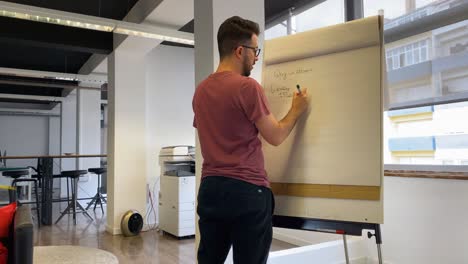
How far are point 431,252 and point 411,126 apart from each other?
3.42 ft

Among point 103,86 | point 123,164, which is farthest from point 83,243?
point 103,86

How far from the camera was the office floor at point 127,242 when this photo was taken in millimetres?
3702

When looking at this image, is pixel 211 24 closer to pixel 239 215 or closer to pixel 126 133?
pixel 239 215

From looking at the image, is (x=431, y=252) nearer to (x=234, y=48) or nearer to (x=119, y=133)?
(x=234, y=48)

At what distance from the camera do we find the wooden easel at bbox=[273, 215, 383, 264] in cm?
157

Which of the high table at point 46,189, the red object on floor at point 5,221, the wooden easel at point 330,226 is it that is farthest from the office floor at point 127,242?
the wooden easel at point 330,226

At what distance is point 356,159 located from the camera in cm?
161

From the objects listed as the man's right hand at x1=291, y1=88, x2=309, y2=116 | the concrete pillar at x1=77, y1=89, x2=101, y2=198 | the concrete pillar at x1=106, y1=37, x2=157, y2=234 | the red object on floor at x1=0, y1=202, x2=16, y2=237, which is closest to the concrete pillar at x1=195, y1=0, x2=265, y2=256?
the man's right hand at x1=291, y1=88, x2=309, y2=116

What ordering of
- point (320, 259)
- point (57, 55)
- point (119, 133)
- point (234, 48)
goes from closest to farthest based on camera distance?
point (234, 48) < point (320, 259) < point (119, 133) < point (57, 55)

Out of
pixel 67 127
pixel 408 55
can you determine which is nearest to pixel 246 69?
pixel 408 55

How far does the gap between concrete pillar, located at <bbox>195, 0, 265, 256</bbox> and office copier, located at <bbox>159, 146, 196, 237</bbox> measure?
1851 millimetres

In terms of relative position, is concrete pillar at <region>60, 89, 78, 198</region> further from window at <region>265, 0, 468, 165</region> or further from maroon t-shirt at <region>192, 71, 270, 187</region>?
maroon t-shirt at <region>192, 71, 270, 187</region>

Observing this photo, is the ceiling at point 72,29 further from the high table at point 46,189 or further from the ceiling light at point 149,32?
the high table at point 46,189

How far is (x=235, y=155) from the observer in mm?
1368
